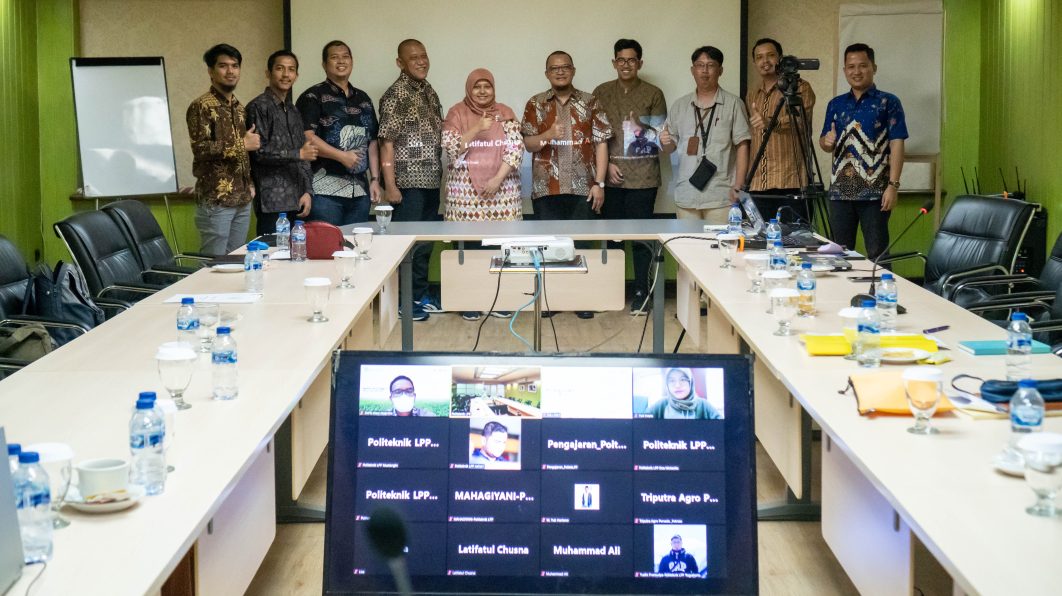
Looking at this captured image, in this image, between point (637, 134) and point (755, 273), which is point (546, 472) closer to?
point (755, 273)

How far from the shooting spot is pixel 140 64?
25.3 feet

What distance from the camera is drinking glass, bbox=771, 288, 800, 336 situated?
347 cm

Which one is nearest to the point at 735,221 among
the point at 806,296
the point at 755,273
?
the point at 755,273

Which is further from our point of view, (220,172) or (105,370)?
(220,172)

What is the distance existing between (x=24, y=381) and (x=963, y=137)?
23.0 ft

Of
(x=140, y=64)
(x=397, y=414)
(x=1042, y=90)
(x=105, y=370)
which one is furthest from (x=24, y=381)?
(x=1042, y=90)

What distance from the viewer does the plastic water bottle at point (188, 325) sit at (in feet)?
10.5

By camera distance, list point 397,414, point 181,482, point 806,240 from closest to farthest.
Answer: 1. point 397,414
2. point 181,482
3. point 806,240

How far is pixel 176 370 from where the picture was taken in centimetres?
268

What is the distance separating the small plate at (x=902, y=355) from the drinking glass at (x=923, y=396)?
0.59 m

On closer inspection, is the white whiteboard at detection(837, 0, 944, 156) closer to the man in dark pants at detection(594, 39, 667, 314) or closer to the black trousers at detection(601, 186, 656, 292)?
the man in dark pants at detection(594, 39, 667, 314)

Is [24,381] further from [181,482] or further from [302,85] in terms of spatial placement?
[302,85]

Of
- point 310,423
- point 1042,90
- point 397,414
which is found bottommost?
point 310,423

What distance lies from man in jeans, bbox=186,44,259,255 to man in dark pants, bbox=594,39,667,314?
2267mm
